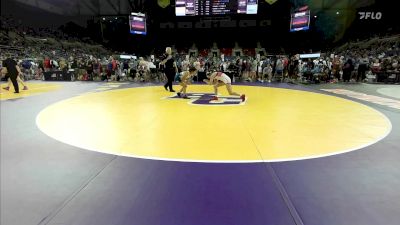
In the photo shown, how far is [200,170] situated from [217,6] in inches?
733

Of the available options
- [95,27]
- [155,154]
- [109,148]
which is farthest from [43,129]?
[95,27]

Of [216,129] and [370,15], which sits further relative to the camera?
[370,15]

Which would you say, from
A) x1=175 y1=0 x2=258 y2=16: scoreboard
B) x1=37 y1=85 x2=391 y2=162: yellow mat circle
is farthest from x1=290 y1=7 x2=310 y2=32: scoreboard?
x1=37 y1=85 x2=391 y2=162: yellow mat circle

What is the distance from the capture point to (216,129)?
4.55 meters

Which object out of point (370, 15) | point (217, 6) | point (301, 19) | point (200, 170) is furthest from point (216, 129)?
point (370, 15)

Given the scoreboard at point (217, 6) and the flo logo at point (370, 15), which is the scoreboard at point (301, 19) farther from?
the flo logo at point (370, 15)

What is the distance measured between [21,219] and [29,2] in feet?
98.2

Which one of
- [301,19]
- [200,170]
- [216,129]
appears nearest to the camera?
[200,170]

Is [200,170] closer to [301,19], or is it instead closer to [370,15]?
[301,19]

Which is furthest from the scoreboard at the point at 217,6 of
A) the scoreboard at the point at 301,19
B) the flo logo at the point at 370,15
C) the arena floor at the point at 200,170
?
the arena floor at the point at 200,170

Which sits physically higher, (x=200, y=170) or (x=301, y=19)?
(x=301, y=19)

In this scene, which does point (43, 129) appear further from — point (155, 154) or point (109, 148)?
point (155, 154)

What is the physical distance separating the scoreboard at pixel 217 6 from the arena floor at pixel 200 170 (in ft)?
52.0

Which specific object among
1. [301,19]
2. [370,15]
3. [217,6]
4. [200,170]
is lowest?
[200,170]
